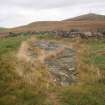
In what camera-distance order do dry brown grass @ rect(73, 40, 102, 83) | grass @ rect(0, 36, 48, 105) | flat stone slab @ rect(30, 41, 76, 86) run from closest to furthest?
grass @ rect(0, 36, 48, 105) < dry brown grass @ rect(73, 40, 102, 83) < flat stone slab @ rect(30, 41, 76, 86)

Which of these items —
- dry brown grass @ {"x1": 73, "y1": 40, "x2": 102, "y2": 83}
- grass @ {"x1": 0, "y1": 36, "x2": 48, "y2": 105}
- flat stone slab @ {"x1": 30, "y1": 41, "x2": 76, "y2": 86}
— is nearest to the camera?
grass @ {"x1": 0, "y1": 36, "x2": 48, "y2": 105}

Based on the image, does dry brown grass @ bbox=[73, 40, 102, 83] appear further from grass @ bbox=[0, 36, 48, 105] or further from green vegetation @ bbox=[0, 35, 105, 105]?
grass @ bbox=[0, 36, 48, 105]

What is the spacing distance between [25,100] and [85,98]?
6.99ft

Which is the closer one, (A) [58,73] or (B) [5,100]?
(B) [5,100]

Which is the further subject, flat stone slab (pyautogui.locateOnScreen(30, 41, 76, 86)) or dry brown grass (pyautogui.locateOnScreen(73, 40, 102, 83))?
flat stone slab (pyautogui.locateOnScreen(30, 41, 76, 86))

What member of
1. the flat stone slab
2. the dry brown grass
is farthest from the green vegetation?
the flat stone slab

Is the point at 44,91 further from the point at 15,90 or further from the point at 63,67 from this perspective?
the point at 63,67

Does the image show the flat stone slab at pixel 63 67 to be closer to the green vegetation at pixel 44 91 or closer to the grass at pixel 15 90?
the green vegetation at pixel 44 91

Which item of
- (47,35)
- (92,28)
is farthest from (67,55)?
(92,28)

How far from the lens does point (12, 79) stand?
43.9 ft

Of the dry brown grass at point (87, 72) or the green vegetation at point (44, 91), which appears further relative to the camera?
the dry brown grass at point (87, 72)

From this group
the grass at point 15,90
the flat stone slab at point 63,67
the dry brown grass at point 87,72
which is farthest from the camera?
the flat stone slab at point 63,67

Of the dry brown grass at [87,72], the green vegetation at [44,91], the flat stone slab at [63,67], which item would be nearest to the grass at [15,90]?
the green vegetation at [44,91]

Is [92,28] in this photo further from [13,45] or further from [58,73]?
[58,73]
